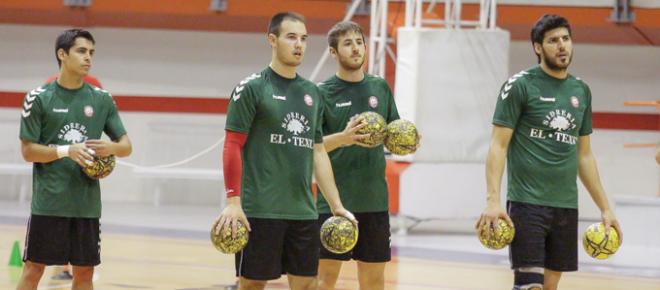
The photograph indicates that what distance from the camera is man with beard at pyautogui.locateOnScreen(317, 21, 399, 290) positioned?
7250 millimetres

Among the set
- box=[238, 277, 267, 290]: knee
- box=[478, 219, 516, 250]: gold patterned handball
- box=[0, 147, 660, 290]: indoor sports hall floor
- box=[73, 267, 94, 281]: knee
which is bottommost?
box=[0, 147, 660, 290]: indoor sports hall floor

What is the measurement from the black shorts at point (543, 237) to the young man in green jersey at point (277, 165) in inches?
52.4

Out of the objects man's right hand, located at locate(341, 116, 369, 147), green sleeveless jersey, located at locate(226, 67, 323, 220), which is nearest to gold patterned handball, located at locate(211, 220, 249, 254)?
green sleeveless jersey, located at locate(226, 67, 323, 220)

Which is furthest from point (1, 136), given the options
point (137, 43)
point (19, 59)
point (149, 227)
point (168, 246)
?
point (168, 246)

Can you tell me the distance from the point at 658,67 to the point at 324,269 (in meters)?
13.8

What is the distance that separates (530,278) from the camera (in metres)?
6.71

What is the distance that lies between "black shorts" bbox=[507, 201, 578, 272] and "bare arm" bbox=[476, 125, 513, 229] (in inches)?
7.7

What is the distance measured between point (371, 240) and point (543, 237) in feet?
3.73

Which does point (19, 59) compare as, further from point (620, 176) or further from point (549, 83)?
point (549, 83)

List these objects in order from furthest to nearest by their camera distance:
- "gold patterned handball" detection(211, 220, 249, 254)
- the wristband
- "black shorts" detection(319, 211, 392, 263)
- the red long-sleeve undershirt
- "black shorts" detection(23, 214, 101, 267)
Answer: "black shorts" detection(319, 211, 392, 263)
"black shorts" detection(23, 214, 101, 267)
the wristband
the red long-sleeve undershirt
"gold patterned handball" detection(211, 220, 249, 254)

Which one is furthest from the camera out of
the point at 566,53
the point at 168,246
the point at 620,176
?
the point at 620,176

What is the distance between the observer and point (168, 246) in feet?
42.7

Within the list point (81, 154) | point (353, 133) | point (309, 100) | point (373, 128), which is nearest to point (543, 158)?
point (373, 128)

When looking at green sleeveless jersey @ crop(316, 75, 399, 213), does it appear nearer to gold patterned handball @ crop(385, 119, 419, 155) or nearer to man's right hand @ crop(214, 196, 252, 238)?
gold patterned handball @ crop(385, 119, 419, 155)
